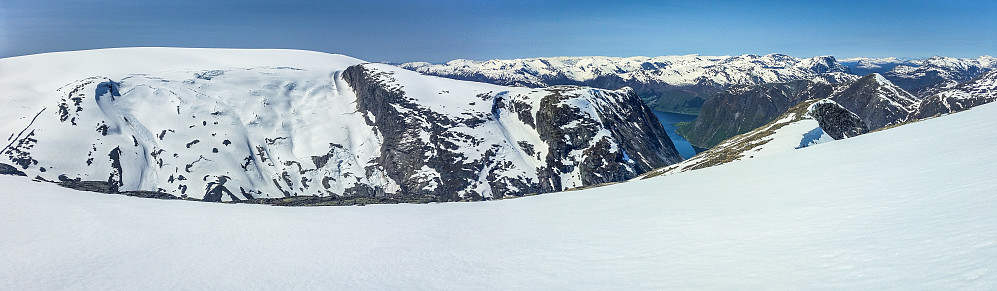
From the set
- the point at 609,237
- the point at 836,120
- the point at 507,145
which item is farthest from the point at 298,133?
the point at 609,237

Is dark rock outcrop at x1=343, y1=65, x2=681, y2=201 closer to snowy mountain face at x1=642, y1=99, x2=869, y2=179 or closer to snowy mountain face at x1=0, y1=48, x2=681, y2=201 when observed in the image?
snowy mountain face at x1=0, y1=48, x2=681, y2=201

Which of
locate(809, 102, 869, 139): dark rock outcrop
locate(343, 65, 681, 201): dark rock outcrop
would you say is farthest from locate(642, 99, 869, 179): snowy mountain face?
locate(343, 65, 681, 201): dark rock outcrop

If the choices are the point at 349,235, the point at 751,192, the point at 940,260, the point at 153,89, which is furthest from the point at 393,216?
the point at 153,89

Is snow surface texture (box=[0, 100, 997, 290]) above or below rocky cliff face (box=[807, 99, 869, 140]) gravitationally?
below

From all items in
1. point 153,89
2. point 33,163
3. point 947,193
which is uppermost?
point 153,89

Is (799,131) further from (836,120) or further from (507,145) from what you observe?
(507,145)

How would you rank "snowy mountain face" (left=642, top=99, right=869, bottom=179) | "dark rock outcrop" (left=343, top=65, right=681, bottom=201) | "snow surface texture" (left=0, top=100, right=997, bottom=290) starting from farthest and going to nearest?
"dark rock outcrop" (left=343, top=65, right=681, bottom=201) < "snowy mountain face" (left=642, top=99, right=869, bottom=179) < "snow surface texture" (left=0, top=100, right=997, bottom=290)

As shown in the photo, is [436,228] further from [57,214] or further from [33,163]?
[33,163]
